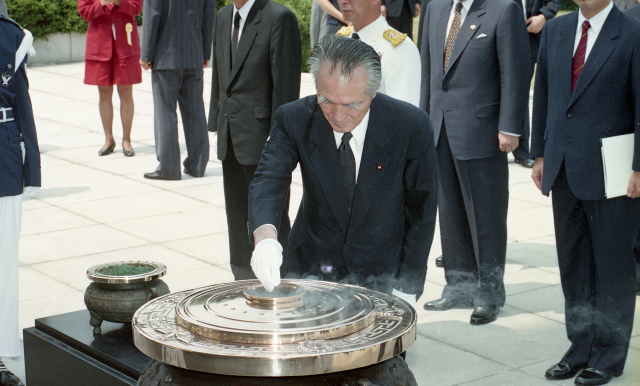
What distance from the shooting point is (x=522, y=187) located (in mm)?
8344

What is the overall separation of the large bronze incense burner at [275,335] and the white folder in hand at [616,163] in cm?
179

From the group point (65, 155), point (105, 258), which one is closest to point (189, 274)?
point (105, 258)

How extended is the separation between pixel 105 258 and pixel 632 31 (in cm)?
393

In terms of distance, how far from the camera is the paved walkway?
4.67 m

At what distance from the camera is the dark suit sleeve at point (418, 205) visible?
3314mm

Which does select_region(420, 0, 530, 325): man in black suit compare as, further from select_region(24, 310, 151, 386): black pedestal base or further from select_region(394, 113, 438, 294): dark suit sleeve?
select_region(24, 310, 151, 386): black pedestal base

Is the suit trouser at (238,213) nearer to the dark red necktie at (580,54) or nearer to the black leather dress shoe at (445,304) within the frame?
the black leather dress shoe at (445,304)

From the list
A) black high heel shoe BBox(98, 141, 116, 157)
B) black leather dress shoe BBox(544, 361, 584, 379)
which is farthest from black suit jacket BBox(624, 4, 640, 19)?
black high heel shoe BBox(98, 141, 116, 157)

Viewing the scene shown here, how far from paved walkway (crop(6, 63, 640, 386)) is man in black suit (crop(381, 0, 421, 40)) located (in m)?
2.09

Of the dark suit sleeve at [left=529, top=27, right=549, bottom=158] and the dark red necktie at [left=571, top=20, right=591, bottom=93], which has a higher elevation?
the dark red necktie at [left=571, top=20, right=591, bottom=93]

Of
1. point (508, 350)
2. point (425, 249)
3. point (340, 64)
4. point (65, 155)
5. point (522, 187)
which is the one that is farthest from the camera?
point (65, 155)

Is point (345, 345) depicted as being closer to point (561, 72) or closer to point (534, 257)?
point (561, 72)

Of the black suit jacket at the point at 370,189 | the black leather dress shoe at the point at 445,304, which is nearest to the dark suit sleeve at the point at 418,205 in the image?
the black suit jacket at the point at 370,189

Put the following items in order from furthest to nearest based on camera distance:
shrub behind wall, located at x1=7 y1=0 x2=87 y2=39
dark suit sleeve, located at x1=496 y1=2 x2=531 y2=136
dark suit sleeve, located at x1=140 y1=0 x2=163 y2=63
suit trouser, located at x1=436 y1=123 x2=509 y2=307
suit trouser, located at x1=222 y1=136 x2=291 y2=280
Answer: shrub behind wall, located at x1=7 y1=0 x2=87 y2=39 → dark suit sleeve, located at x1=140 y1=0 x2=163 y2=63 → suit trouser, located at x1=222 y1=136 x2=291 y2=280 → suit trouser, located at x1=436 y1=123 x2=509 y2=307 → dark suit sleeve, located at x1=496 y1=2 x2=531 y2=136
